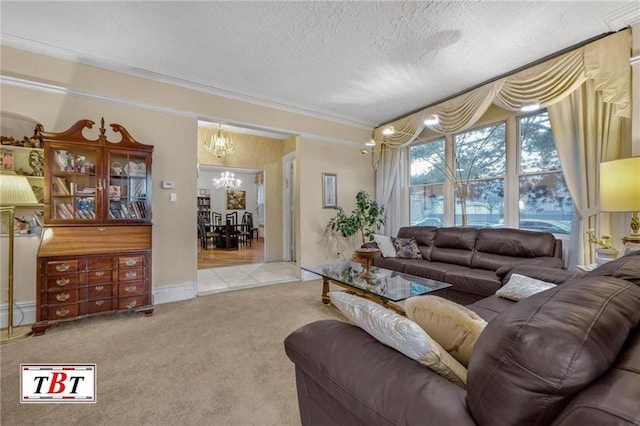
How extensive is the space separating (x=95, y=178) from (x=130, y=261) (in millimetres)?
947

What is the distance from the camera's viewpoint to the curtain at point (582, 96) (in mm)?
2469

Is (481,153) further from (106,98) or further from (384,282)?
(106,98)

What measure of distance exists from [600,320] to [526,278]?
1783mm

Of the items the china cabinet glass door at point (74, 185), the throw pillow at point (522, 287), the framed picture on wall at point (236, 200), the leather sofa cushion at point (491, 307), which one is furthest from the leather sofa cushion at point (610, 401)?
the framed picture on wall at point (236, 200)

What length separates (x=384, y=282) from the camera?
269 cm

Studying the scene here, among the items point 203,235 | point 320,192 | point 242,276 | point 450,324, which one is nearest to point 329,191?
point 320,192

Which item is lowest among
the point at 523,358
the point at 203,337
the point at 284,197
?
the point at 203,337

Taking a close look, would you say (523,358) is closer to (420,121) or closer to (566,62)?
(566,62)

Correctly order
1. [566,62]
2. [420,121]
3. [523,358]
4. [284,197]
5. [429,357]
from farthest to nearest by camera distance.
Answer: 1. [284,197]
2. [420,121]
3. [566,62]
4. [429,357]
5. [523,358]

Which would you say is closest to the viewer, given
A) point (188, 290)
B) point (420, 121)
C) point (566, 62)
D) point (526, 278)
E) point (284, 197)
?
point (526, 278)

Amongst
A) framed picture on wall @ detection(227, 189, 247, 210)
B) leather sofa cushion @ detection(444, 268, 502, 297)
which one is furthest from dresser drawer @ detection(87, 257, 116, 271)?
framed picture on wall @ detection(227, 189, 247, 210)

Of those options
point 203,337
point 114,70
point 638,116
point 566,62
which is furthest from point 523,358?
point 114,70

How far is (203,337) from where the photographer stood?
7.84ft

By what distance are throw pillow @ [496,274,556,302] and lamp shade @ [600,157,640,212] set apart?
81cm
